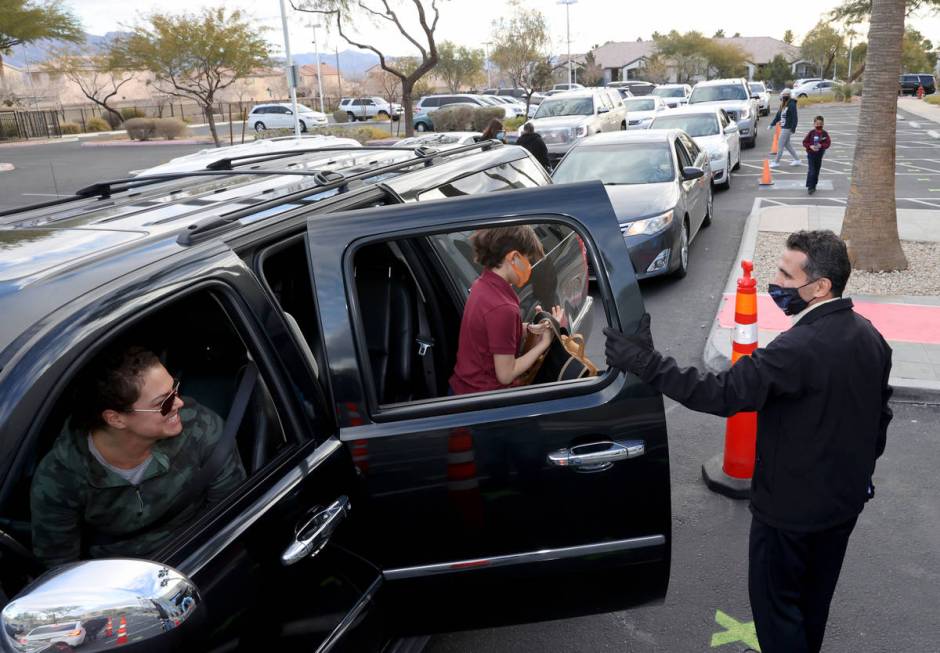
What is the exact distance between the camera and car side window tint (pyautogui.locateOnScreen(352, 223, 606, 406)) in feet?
9.72

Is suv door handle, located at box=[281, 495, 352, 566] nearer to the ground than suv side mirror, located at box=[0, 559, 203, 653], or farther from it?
nearer to the ground

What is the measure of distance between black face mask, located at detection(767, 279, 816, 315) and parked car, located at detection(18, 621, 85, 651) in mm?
2199

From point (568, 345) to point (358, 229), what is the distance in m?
1.01

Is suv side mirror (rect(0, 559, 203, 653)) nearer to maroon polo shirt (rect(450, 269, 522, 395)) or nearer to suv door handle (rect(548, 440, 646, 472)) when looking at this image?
suv door handle (rect(548, 440, 646, 472))

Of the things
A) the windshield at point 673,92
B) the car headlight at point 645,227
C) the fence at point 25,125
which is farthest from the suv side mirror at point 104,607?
the fence at point 25,125

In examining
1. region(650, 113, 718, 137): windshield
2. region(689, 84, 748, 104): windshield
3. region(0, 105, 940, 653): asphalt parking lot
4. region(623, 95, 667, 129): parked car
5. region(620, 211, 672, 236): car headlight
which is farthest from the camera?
region(623, 95, 667, 129): parked car

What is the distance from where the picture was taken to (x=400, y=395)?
331 centimetres

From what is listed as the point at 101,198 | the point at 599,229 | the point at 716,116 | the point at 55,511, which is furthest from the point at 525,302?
the point at 716,116

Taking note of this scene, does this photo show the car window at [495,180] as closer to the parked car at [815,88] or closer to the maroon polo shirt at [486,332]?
the maroon polo shirt at [486,332]

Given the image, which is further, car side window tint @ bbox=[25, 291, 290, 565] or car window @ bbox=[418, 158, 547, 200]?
car window @ bbox=[418, 158, 547, 200]

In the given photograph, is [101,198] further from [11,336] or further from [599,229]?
[599,229]

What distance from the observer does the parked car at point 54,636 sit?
1.30m

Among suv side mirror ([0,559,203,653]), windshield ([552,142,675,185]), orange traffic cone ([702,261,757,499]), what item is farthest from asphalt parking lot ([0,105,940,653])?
windshield ([552,142,675,185])

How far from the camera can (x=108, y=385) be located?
6.41 feet
